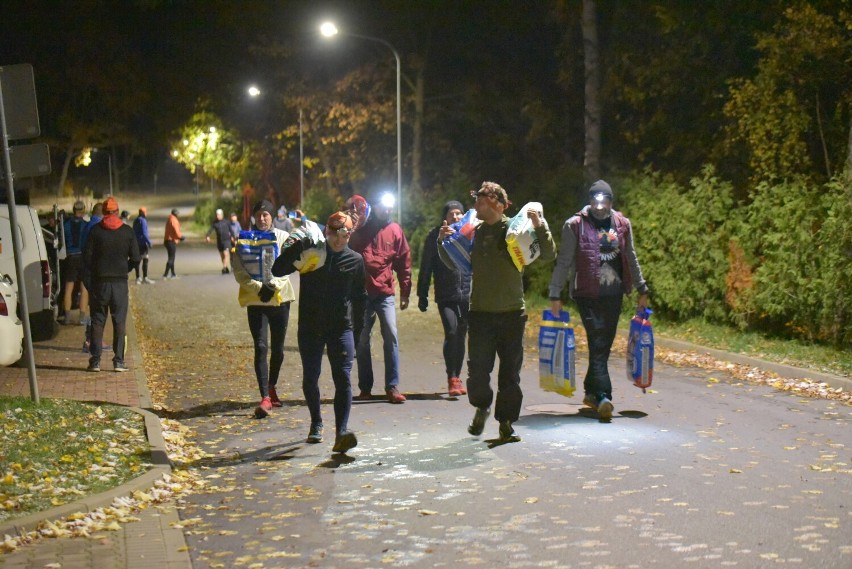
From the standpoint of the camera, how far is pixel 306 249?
8789 mm

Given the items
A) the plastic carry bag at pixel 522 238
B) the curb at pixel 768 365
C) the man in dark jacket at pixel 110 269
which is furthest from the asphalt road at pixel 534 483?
the plastic carry bag at pixel 522 238

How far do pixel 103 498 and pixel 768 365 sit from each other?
8.31m

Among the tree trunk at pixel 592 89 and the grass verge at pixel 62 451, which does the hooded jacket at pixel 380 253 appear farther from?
the tree trunk at pixel 592 89

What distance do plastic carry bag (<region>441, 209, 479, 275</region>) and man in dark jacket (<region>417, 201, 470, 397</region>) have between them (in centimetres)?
166

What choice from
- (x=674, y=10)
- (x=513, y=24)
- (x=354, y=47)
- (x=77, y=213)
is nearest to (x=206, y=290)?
(x=77, y=213)

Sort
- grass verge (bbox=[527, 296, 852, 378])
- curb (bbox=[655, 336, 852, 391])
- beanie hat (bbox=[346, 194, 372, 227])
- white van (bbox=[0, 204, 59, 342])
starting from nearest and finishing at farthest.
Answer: beanie hat (bbox=[346, 194, 372, 227])
curb (bbox=[655, 336, 852, 391])
grass verge (bbox=[527, 296, 852, 378])
white van (bbox=[0, 204, 59, 342])

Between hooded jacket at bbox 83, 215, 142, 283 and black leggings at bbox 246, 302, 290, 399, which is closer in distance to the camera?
black leggings at bbox 246, 302, 290, 399

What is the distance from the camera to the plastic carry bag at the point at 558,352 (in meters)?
9.70

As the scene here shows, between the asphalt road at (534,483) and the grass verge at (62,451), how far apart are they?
58 cm

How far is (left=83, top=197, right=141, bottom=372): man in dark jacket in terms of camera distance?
1280cm

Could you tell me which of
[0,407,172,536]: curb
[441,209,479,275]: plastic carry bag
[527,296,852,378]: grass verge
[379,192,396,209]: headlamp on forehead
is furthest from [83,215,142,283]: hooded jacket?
[527,296,852,378]: grass verge

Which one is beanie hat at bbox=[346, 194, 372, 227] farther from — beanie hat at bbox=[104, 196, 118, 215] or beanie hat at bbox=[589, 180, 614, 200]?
beanie hat at bbox=[104, 196, 118, 215]

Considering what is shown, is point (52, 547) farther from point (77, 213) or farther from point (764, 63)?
point (764, 63)

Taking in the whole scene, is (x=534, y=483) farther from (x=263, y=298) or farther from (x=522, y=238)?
(x=263, y=298)
